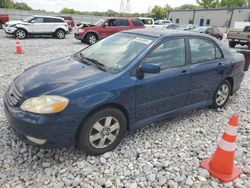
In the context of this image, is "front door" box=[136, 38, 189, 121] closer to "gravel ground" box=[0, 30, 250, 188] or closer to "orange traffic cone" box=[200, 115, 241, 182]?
"gravel ground" box=[0, 30, 250, 188]

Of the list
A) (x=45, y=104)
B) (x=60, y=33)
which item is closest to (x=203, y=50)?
(x=45, y=104)

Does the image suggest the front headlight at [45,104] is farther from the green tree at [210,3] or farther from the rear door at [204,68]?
the green tree at [210,3]

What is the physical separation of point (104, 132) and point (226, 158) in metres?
1.52

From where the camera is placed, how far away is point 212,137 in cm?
381

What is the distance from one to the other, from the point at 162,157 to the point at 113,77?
1.27 meters

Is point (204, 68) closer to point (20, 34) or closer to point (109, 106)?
point (109, 106)

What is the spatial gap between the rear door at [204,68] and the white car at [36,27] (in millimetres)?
13991

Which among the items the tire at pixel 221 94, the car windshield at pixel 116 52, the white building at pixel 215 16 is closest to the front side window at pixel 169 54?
the car windshield at pixel 116 52

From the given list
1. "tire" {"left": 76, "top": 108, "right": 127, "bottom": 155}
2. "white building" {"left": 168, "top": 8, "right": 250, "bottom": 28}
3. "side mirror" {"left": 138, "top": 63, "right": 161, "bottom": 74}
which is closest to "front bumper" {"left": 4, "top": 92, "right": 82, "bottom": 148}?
"tire" {"left": 76, "top": 108, "right": 127, "bottom": 155}

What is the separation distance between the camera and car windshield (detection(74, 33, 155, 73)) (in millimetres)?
3363

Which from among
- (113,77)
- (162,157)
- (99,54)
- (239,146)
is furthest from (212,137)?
(99,54)

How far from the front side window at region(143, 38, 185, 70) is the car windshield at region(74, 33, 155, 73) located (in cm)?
17

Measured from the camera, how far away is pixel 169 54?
3689 millimetres

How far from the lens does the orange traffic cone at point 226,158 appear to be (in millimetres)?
2732
